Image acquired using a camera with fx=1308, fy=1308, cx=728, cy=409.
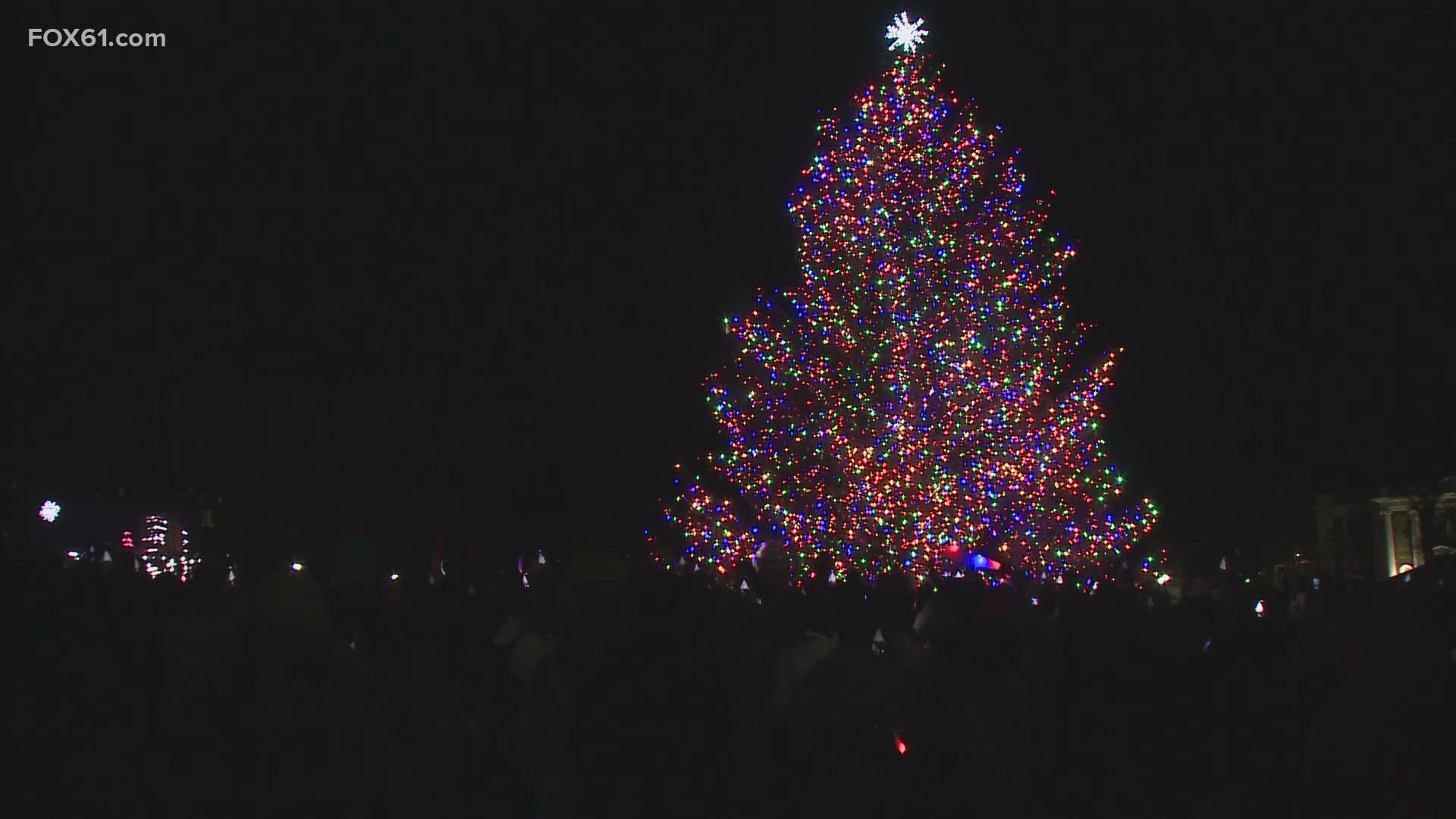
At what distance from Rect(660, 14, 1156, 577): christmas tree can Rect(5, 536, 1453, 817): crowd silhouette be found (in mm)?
17023

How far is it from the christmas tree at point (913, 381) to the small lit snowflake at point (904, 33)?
1.9 inches

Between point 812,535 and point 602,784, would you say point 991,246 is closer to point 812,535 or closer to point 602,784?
point 812,535

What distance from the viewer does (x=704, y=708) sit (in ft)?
11.9

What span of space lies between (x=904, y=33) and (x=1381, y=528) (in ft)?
78.1

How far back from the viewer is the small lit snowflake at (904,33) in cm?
2741

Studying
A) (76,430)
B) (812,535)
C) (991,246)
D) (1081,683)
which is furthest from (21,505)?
(991,246)

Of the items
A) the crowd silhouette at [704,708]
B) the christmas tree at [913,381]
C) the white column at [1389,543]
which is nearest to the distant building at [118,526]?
the christmas tree at [913,381]

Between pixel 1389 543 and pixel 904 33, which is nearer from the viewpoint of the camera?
pixel 904 33

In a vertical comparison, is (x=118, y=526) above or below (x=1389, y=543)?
below

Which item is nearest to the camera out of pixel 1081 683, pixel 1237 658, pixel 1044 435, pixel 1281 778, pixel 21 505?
pixel 1281 778

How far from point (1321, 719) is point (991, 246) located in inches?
989

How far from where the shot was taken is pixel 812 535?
88.2ft

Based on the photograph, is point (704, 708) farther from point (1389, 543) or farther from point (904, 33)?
point (1389, 543)

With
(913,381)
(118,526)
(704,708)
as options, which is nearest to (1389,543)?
(913,381)
